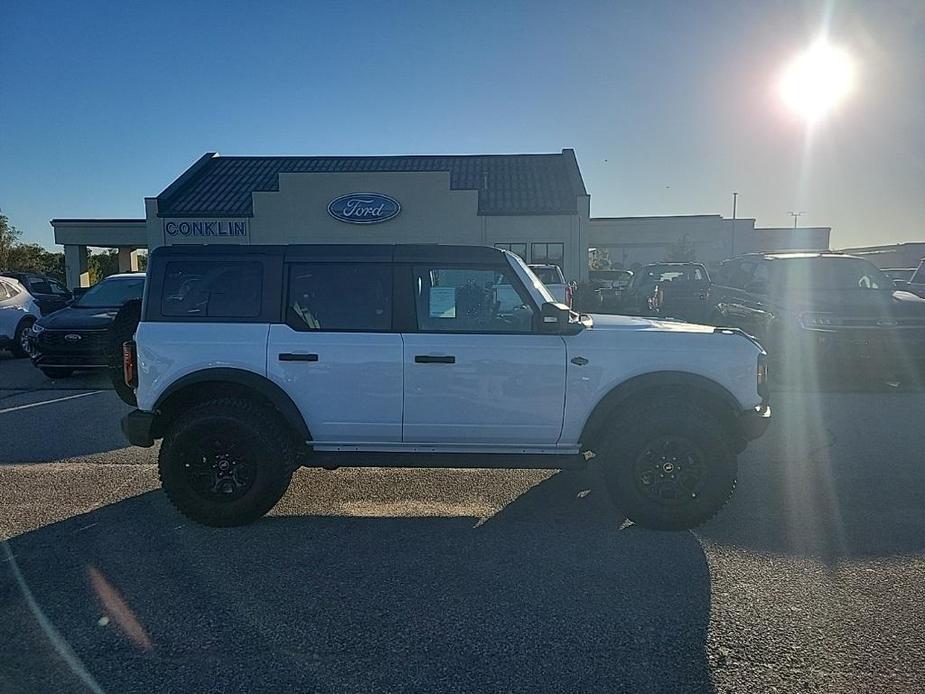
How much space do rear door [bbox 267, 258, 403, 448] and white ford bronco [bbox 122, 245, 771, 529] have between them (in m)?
0.01

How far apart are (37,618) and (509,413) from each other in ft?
9.45

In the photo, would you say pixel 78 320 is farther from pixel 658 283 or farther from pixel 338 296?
pixel 658 283

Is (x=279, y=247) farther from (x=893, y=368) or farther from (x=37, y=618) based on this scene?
(x=893, y=368)

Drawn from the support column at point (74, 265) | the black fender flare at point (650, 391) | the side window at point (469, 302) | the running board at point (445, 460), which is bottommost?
the running board at point (445, 460)

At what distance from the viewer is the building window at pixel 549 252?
71.6 ft

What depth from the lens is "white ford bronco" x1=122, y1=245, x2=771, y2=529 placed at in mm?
4090

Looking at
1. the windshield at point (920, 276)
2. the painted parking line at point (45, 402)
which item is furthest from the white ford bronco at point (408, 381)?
the windshield at point (920, 276)

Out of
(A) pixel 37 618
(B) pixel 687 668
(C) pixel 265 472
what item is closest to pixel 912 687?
(B) pixel 687 668

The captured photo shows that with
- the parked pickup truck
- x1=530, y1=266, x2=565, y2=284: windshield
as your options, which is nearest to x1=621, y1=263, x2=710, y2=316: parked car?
x1=530, y1=266, x2=565, y2=284: windshield

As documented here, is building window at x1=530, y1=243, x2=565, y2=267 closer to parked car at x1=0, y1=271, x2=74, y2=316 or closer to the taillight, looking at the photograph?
parked car at x1=0, y1=271, x2=74, y2=316

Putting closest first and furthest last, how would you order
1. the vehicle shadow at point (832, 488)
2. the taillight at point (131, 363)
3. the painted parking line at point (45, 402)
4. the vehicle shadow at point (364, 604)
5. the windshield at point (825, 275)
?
the vehicle shadow at point (364, 604)
the vehicle shadow at point (832, 488)
the taillight at point (131, 363)
the painted parking line at point (45, 402)
the windshield at point (825, 275)

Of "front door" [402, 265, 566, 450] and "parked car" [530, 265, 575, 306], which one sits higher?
"parked car" [530, 265, 575, 306]

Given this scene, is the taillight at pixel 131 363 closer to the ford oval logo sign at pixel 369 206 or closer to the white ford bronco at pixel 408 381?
the white ford bronco at pixel 408 381

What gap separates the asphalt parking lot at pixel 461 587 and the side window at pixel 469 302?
1.40m
